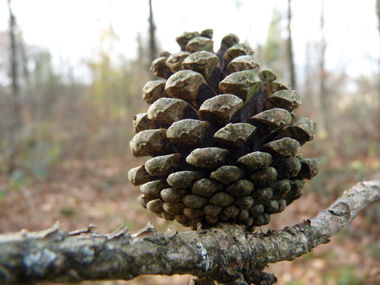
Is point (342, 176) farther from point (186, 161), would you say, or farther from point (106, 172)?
point (106, 172)

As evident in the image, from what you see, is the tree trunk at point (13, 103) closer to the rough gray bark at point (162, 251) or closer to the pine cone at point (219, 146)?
the pine cone at point (219, 146)

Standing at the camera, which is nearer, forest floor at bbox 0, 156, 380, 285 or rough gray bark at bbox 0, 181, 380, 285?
rough gray bark at bbox 0, 181, 380, 285

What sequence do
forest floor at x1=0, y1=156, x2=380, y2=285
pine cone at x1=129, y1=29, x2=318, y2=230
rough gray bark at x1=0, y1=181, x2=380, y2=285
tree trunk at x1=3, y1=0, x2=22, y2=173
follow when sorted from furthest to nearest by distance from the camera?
tree trunk at x1=3, y1=0, x2=22, y2=173 → forest floor at x1=0, y1=156, x2=380, y2=285 → pine cone at x1=129, y1=29, x2=318, y2=230 → rough gray bark at x1=0, y1=181, x2=380, y2=285

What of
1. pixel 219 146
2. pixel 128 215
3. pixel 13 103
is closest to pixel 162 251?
pixel 219 146

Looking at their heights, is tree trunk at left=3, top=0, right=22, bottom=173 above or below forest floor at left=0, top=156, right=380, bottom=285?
above

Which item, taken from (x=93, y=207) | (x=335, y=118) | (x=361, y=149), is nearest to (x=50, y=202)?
(x=93, y=207)

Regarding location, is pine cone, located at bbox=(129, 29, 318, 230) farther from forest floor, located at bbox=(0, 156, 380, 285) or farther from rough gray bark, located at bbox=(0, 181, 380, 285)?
forest floor, located at bbox=(0, 156, 380, 285)

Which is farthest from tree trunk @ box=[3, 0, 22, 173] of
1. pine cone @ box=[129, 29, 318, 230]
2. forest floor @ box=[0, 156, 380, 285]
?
pine cone @ box=[129, 29, 318, 230]

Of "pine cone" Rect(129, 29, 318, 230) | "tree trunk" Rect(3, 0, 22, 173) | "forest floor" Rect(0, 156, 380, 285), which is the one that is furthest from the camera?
"tree trunk" Rect(3, 0, 22, 173)

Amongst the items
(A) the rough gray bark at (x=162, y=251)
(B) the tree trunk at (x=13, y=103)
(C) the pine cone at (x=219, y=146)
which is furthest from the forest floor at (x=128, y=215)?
(C) the pine cone at (x=219, y=146)
